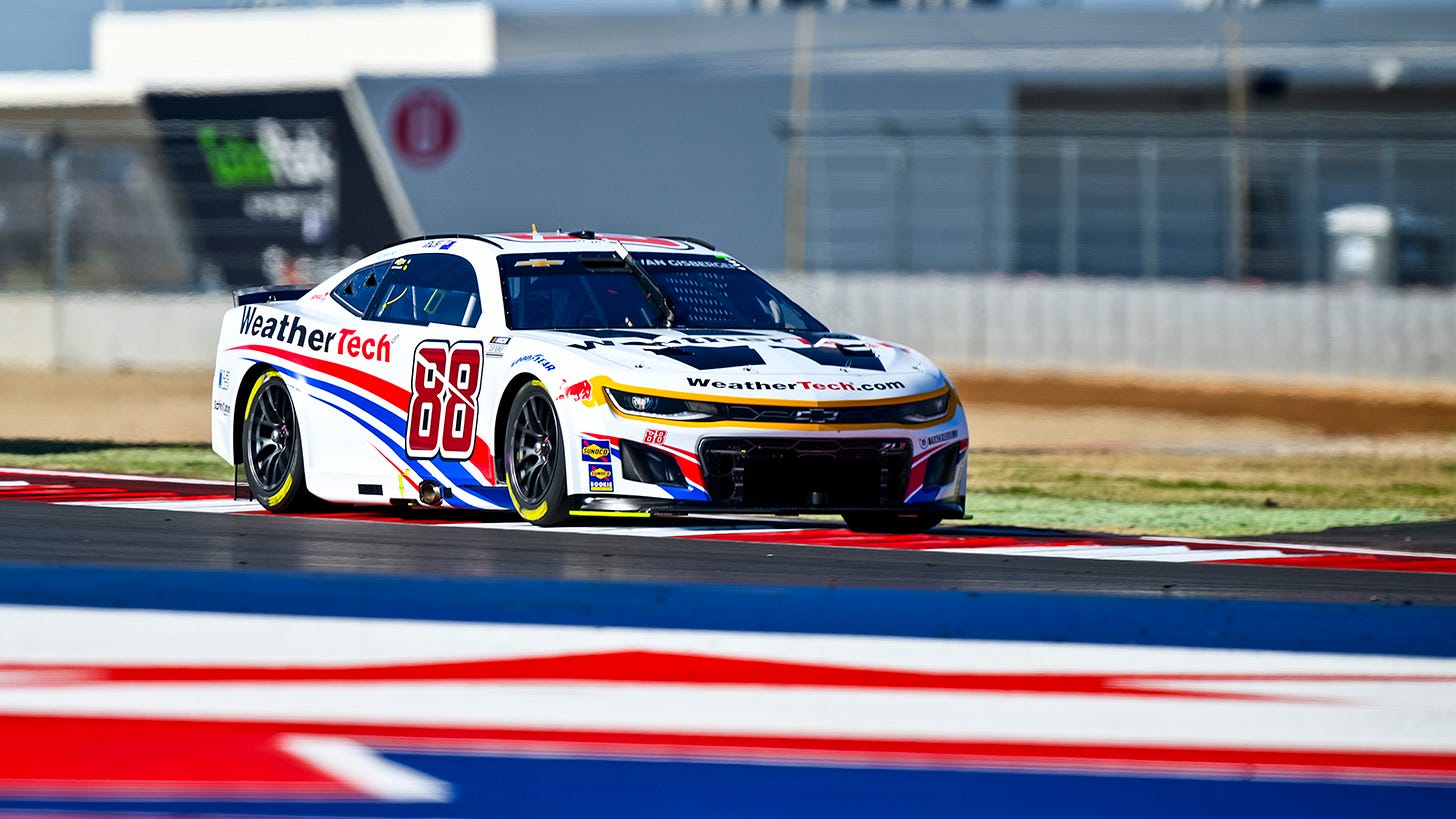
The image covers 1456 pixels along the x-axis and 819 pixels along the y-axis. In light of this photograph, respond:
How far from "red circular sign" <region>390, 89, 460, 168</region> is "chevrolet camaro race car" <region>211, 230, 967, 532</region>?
992 inches

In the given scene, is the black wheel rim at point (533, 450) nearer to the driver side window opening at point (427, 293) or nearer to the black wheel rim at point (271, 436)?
the driver side window opening at point (427, 293)

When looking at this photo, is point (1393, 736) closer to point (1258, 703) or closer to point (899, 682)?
point (1258, 703)

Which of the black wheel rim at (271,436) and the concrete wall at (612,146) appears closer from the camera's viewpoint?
the black wheel rim at (271,436)

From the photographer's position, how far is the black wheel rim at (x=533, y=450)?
8.58 m

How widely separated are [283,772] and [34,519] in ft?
16.4

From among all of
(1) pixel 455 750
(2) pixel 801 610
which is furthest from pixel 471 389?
(1) pixel 455 750

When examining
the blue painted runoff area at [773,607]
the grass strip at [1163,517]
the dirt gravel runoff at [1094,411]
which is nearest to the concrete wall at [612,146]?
the dirt gravel runoff at [1094,411]

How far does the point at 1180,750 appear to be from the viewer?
14.8 ft

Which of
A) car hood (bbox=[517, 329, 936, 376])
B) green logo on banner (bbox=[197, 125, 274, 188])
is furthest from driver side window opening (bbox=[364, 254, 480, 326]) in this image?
green logo on banner (bbox=[197, 125, 274, 188])

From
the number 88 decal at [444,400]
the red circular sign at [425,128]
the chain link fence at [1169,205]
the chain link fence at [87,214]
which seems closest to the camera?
the number 88 decal at [444,400]

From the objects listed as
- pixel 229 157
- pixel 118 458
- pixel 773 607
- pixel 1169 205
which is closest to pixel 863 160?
pixel 1169 205

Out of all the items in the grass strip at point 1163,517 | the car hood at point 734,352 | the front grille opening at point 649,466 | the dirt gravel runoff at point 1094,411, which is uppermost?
the car hood at point 734,352

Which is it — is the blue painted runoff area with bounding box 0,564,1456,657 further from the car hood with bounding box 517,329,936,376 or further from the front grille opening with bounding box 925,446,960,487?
the front grille opening with bounding box 925,446,960,487

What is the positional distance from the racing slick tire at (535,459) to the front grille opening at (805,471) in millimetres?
575
